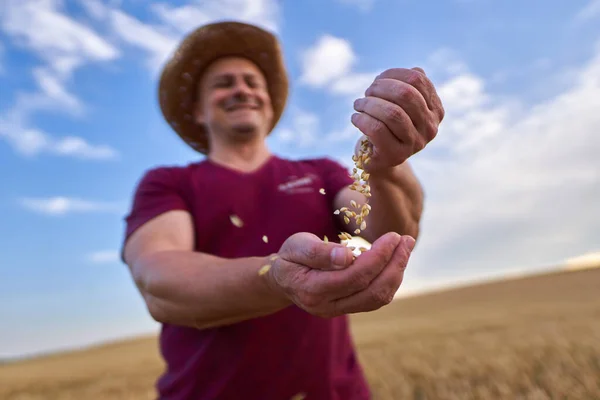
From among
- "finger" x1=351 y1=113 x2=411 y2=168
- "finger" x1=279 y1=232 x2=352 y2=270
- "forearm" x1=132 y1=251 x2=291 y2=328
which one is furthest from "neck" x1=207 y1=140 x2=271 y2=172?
"finger" x1=279 y1=232 x2=352 y2=270

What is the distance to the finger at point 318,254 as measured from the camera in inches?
41.6

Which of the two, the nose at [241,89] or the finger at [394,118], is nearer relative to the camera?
the finger at [394,118]

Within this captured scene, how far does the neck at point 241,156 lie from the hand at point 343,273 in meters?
1.45

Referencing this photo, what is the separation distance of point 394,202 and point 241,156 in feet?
3.50

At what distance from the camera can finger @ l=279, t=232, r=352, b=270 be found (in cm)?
106

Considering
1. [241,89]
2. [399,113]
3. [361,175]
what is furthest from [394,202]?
[241,89]

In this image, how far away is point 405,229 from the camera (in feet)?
6.39

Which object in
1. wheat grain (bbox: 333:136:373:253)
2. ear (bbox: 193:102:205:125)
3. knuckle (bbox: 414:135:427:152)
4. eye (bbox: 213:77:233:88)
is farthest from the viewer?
ear (bbox: 193:102:205:125)

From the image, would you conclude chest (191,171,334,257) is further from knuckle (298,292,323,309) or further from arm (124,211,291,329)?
knuckle (298,292,323,309)

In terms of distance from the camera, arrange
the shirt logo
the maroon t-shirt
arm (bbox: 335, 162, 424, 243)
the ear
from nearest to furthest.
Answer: arm (bbox: 335, 162, 424, 243) < the maroon t-shirt < the shirt logo < the ear

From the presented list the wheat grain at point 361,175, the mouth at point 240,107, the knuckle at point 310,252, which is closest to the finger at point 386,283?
the knuckle at point 310,252

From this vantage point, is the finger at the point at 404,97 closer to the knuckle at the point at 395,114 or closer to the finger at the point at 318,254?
the knuckle at the point at 395,114

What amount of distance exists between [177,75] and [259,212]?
3.50 ft

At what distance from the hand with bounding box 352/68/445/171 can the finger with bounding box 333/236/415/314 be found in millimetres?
280
